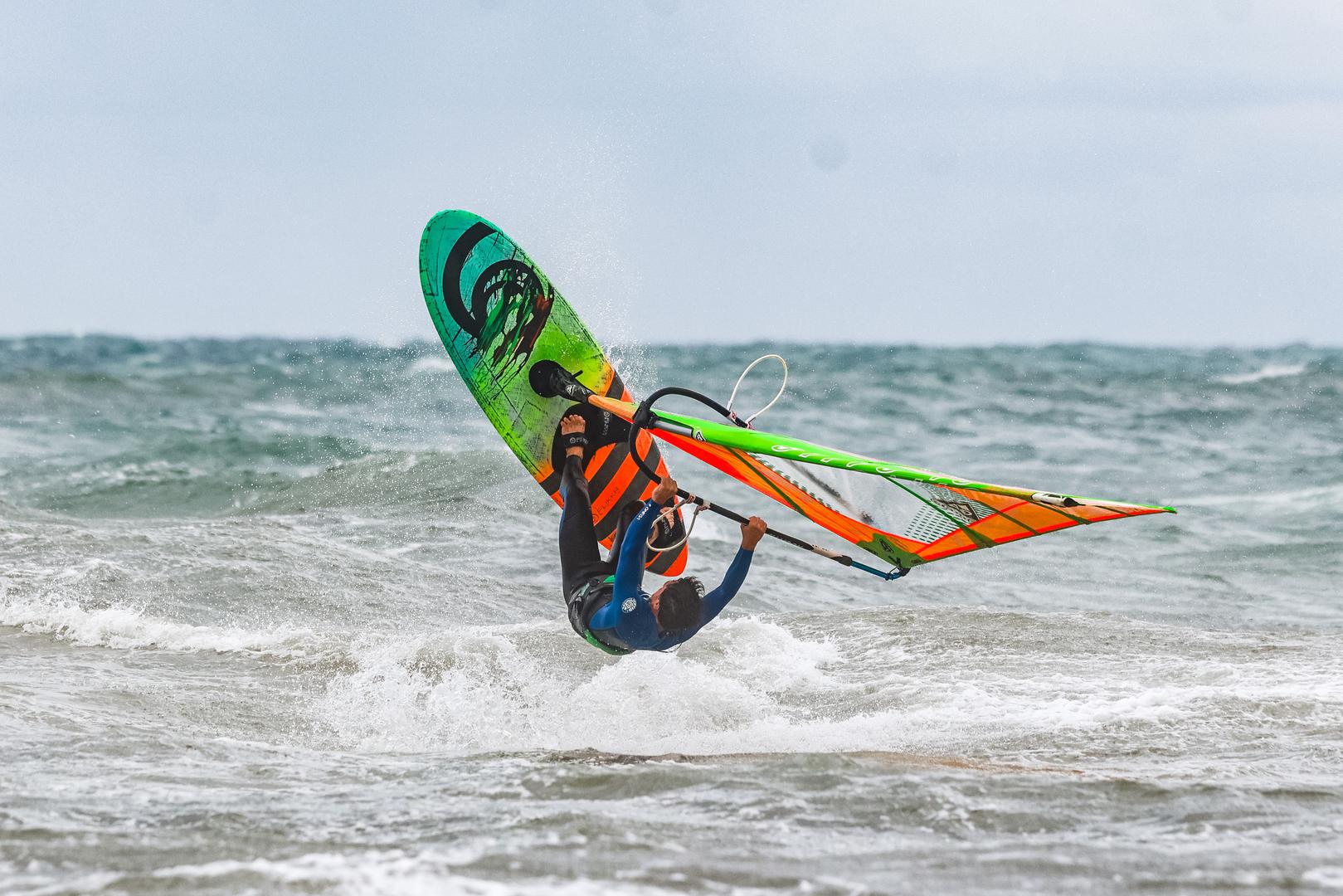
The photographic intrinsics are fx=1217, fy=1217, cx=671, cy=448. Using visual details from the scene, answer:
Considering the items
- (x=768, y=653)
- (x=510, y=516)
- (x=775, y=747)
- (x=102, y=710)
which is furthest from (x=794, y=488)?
(x=510, y=516)

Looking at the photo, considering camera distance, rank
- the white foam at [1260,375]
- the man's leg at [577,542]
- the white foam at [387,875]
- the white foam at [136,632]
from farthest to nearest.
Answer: the white foam at [1260,375] → the white foam at [136,632] → the man's leg at [577,542] → the white foam at [387,875]

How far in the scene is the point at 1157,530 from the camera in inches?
535

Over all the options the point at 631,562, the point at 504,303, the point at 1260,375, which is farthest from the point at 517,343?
the point at 1260,375

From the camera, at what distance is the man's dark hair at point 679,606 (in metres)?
5.50

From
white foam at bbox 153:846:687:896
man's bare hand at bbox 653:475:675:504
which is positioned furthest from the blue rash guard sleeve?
white foam at bbox 153:846:687:896

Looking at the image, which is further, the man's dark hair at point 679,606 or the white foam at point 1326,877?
the man's dark hair at point 679,606

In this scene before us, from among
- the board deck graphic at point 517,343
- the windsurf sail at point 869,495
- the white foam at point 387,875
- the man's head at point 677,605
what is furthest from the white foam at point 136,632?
the white foam at point 387,875

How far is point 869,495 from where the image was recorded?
687 centimetres

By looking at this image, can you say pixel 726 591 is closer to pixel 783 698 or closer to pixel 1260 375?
pixel 783 698

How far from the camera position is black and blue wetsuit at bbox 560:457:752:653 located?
5539 millimetres

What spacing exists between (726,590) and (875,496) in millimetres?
1527

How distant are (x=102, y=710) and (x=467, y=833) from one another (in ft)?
8.86

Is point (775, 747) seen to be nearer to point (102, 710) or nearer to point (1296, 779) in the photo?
point (1296, 779)

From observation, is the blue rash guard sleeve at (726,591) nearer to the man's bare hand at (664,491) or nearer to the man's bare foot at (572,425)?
the man's bare hand at (664,491)
